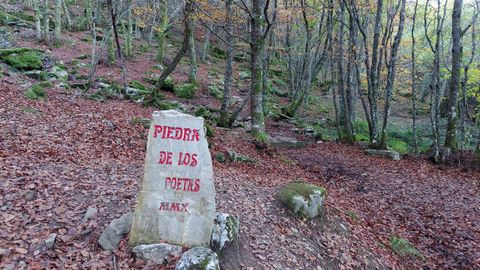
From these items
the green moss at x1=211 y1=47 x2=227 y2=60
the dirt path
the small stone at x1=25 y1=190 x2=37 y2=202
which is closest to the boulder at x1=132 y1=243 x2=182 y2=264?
the small stone at x1=25 y1=190 x2=37 y2=202

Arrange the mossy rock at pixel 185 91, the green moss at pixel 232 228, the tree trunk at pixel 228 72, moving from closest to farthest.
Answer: the green moss at pixel 232 228
the tree trunk at pixel 228 72
the mossy rock at pixel 185 91

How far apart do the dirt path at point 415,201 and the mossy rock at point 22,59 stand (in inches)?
486

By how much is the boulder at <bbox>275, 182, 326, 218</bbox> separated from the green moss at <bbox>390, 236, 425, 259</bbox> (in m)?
1.57

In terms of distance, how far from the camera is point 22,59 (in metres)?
14.8

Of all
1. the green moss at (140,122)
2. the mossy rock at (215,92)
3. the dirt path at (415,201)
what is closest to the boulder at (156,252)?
the dirt path at (415,201)

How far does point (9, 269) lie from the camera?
11.7 feet

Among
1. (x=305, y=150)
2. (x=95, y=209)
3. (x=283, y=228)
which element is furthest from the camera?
(x=305, y=150)

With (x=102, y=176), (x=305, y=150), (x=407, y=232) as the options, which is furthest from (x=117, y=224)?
(x=305, y=150)

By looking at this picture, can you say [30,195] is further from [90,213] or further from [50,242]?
[50,242]

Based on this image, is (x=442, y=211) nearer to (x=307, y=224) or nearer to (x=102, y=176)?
(x=307, y=224)

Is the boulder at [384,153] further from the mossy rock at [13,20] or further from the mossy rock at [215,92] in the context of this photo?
the mossy rock at [13,20]

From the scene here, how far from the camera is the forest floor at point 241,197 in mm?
4398

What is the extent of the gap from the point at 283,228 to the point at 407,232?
3259 millimetres

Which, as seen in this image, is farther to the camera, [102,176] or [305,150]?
[305,150]
